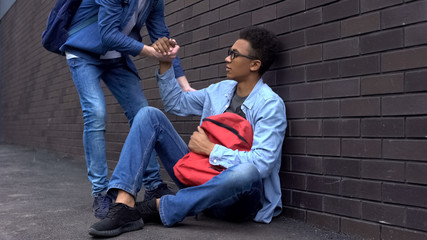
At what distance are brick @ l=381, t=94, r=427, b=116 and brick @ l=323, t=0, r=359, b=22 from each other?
600 mm

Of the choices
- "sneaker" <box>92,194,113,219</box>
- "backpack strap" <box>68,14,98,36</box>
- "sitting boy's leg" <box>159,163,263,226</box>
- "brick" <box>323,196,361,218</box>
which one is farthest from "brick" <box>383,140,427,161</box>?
"backpack strap" <box>68,14,98,36</box>

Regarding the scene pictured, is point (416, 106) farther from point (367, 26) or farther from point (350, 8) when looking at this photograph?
point (350, 8)

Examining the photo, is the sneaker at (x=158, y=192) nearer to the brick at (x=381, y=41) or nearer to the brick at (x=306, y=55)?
the brick at (x=306, y=55)

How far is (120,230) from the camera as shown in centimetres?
237

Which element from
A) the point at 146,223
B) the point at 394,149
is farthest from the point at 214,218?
the point at 394,149

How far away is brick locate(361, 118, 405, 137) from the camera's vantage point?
225cm

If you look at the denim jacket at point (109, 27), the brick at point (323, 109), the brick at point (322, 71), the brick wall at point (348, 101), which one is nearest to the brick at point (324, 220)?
the brick wall at point (348, 101)

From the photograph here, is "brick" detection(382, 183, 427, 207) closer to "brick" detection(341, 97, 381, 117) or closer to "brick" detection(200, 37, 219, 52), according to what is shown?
"brick" detection(341, 97, 381, 117)

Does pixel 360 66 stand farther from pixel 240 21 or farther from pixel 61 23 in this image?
pixel 61 23

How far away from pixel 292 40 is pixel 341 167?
3.24ft

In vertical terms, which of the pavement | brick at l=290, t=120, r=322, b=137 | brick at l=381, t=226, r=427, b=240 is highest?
brick at l=290, t=120, r=322, b=137

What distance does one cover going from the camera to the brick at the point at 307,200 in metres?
2.72

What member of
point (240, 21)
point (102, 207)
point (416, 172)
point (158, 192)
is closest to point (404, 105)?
point (416, 172)

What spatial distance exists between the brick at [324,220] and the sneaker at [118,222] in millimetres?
1134
